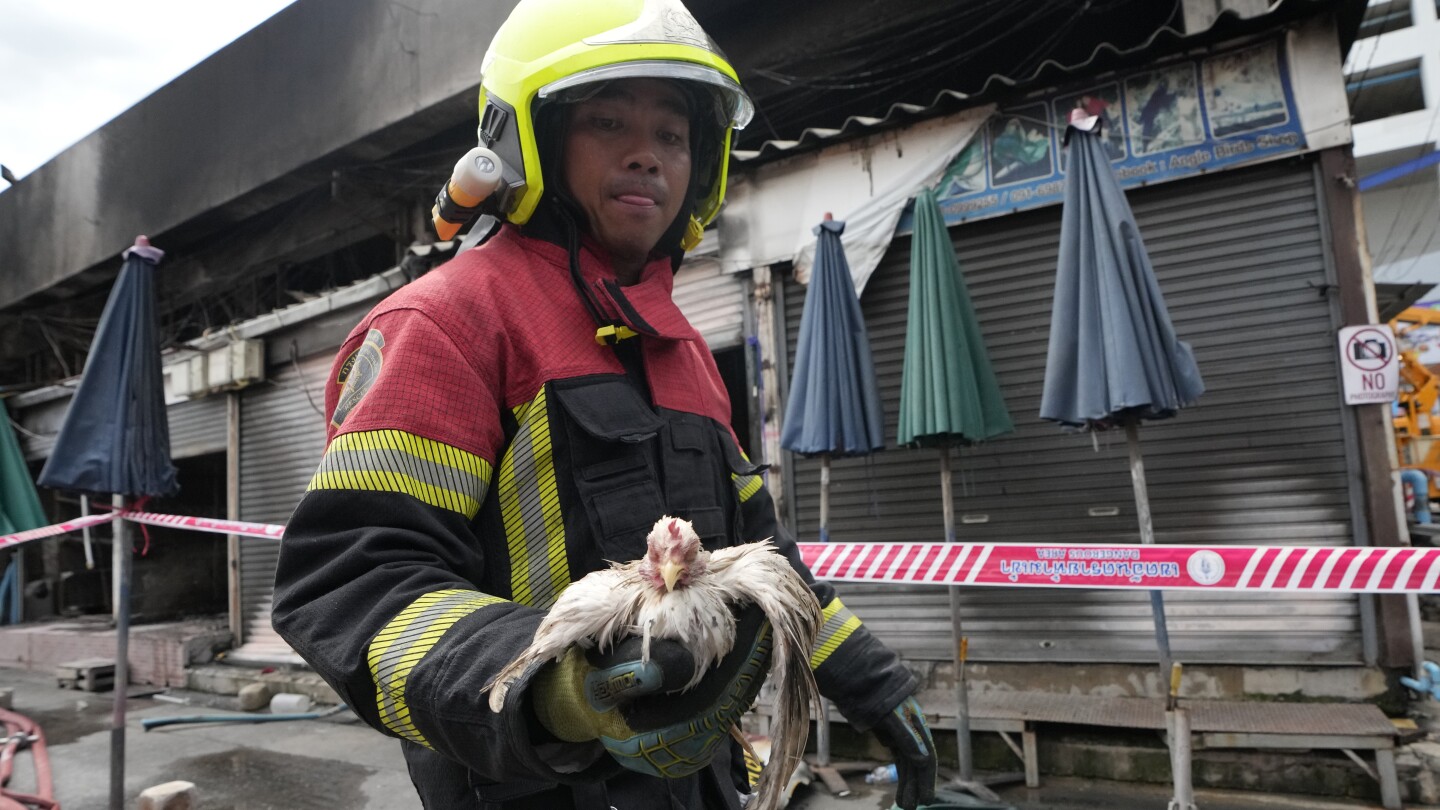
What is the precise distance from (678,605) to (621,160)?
3.53 feet

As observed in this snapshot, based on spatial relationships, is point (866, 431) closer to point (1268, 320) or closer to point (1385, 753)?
point (1268, 320)

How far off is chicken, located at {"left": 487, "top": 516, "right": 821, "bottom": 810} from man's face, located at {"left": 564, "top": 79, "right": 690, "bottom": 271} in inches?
35.4

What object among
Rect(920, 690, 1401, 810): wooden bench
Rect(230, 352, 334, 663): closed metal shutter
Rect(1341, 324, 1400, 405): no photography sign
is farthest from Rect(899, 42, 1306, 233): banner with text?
Rect(230, 352, 334, 663): closed metal shutter

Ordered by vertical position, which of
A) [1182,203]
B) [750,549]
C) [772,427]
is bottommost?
[750,549]

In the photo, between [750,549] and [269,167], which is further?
[269,167]

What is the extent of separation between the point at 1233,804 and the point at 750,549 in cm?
488

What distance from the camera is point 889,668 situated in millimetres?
1816

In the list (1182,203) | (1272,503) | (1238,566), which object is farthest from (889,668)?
(1182,203)

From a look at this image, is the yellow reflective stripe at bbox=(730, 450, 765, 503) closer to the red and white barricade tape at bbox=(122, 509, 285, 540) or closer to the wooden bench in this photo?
the wooden bench

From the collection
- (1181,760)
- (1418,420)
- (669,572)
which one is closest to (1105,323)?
(1181,760)

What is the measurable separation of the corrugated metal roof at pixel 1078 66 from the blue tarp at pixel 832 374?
985mm

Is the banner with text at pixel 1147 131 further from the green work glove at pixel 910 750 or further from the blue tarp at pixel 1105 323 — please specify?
the green work glove at pixel 910 750

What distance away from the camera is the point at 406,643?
950 millimetres

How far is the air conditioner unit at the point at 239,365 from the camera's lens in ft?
31.2
